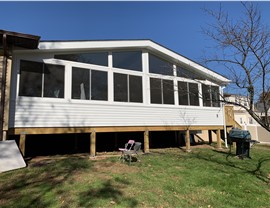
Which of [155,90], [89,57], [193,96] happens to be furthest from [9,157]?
[193,96]

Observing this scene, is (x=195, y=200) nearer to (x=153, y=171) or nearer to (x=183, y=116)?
(x=153, y=171)

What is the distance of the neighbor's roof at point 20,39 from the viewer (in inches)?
264

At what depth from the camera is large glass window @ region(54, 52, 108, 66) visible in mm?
8374

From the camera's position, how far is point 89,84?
870 centimetres

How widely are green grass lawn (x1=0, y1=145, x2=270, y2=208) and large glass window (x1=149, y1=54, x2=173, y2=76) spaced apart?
4831 mm

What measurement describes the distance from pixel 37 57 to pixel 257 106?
24.0 ft

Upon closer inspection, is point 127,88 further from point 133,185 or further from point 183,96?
point 133,185

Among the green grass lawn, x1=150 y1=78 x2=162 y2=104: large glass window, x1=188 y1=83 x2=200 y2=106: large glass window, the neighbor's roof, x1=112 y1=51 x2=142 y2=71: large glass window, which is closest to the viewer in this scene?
the green grass lawn

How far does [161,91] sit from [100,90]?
125 inches

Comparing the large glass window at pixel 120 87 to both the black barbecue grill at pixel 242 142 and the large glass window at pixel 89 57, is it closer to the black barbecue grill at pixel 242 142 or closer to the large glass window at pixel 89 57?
the large glass window at pixel 89 57

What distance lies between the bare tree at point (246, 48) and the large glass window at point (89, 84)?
4.89m

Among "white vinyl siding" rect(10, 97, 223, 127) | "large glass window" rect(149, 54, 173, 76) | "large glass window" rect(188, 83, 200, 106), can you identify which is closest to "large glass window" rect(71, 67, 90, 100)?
"white vinyl siding" rect(10, 97, 223, 127)

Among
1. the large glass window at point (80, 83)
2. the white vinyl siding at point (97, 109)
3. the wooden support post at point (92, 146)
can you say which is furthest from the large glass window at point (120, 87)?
the wooden support post at point (92, 146)

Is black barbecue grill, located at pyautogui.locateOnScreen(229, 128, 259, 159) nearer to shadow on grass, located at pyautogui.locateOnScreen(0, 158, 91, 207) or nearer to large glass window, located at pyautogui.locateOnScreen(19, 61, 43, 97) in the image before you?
shadow on grass, located at pyautogui.locateOnScreen(0, 158, 91, 207)
